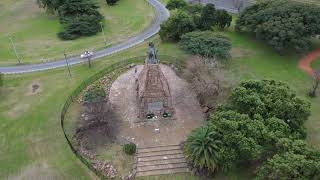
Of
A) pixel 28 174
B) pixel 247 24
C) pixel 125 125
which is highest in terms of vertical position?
pixel 247 24

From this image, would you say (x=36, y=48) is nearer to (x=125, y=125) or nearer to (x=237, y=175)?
(x=125, y=125)

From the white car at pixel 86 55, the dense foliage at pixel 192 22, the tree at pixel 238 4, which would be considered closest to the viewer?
the white car at pixel 86 55

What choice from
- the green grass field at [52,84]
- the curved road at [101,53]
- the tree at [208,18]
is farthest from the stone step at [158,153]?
the tree at [208,18]

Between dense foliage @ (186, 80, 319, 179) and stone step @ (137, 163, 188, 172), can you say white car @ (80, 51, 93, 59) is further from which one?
dense foliage @ (186, 80, 319, 179)

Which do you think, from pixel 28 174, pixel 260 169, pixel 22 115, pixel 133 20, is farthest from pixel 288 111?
pixel 133 20

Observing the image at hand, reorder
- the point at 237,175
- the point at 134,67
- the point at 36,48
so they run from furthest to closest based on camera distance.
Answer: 1. the point at 36,48
2. the point at 134,67
3. the point at 237,175

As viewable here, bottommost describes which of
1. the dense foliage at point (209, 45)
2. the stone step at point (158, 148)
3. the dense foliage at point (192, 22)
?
the stone step at point (158, 148)

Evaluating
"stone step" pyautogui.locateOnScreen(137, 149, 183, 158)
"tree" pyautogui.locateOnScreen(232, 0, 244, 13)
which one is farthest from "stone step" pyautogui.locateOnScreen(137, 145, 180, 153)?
"tree" pyautogui.locateOnScreen(232, 0, 244, 13)

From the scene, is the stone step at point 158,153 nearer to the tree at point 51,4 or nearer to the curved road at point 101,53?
the curved road at point 101,53
